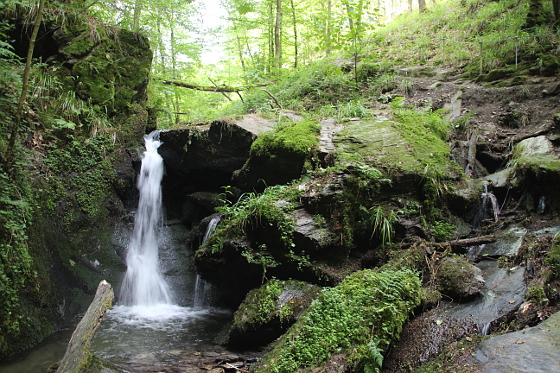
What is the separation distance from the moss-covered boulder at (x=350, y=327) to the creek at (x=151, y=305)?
2.04 meters

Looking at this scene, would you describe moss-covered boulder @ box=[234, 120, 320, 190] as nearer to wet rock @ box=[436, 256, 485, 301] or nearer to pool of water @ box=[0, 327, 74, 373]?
wet rock @ box=[436, 256, 485, 301]

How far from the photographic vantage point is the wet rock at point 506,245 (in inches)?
183

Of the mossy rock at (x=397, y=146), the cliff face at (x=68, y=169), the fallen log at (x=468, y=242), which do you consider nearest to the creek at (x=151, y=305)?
the cliff face at (x=68, y=169)

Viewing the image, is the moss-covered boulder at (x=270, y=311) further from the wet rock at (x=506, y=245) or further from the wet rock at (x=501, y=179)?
the wet rock at (x=501, y=179)

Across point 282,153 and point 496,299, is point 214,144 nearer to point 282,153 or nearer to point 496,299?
point 282,153

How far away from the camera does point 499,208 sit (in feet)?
19.0

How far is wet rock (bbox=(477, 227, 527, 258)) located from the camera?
4.65 metres

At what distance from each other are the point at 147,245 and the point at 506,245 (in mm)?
7568

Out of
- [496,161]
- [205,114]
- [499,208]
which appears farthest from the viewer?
[205,114]

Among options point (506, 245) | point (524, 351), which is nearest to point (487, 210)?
point (506, 245)

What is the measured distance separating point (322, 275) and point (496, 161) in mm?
4816

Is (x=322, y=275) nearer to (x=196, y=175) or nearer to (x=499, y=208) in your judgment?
(x=499, y=208)

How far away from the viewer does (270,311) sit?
4625 millimetres

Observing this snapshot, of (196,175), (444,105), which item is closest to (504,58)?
(444,105)
